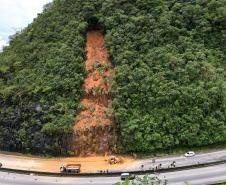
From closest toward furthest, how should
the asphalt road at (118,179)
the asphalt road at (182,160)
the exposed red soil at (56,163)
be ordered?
the asphalt road at (118,179) → the asphalt road at (182,160) → the exposed red soil at (56,163)

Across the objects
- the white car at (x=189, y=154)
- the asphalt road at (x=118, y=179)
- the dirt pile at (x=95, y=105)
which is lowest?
the asphalt road at (x=118, y=179)

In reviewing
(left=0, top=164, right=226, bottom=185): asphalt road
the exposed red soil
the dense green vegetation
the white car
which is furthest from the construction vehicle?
the white car

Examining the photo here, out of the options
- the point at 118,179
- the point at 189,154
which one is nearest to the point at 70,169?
the point at 118,179

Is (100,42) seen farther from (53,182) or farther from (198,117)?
(53,182)

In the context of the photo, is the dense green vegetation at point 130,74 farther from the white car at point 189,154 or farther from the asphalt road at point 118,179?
the asphalt road at point 118,179

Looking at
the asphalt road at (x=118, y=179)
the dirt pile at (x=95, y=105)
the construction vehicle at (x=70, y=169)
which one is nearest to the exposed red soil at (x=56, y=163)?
the construction vehicle at (x=70, y=169)

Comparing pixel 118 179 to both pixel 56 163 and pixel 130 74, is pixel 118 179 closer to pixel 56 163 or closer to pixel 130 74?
pixel 56 163

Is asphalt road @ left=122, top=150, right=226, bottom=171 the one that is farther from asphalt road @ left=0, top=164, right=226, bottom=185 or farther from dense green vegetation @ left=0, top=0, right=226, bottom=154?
asphalt road @ left=0, top=164, right=226, bottom=185
